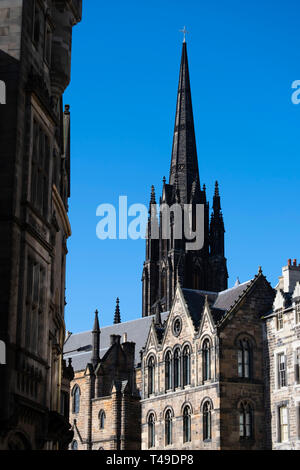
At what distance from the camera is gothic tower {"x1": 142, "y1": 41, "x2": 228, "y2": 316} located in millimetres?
119000

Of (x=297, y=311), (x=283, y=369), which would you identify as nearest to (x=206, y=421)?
(x=283, y=369)

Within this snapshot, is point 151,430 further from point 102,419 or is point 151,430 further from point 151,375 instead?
point 102,419

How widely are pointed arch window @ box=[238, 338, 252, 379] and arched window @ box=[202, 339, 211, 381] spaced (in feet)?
7.08

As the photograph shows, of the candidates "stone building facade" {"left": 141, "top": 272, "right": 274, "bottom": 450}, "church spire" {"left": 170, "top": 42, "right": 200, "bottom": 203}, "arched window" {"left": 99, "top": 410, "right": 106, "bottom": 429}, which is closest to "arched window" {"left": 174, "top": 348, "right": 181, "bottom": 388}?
"stone building facade" {"left": 141, "top": 272, "right": 274, "bottom": 450}

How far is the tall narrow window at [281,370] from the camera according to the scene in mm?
58312

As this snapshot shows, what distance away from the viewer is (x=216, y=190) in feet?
416

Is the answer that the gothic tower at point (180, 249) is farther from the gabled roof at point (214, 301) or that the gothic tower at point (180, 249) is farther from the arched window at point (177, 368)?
the arched window at point (177, 368)

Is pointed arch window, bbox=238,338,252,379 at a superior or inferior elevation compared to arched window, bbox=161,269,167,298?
inferior

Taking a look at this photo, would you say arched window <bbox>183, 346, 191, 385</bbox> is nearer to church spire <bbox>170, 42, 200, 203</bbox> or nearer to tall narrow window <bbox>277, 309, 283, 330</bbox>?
tall narrow window <bbox>277, 309, 283, 330</bbox>

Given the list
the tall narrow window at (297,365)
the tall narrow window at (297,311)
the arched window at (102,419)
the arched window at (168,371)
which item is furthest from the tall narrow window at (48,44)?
the arched window at (102,419)

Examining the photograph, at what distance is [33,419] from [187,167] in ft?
351

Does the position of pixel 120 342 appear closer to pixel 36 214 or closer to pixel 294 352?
pixel 294 352

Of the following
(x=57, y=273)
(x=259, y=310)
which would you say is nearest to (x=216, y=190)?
(x=259, y=310)

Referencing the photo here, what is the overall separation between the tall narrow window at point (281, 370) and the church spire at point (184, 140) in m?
69.3
